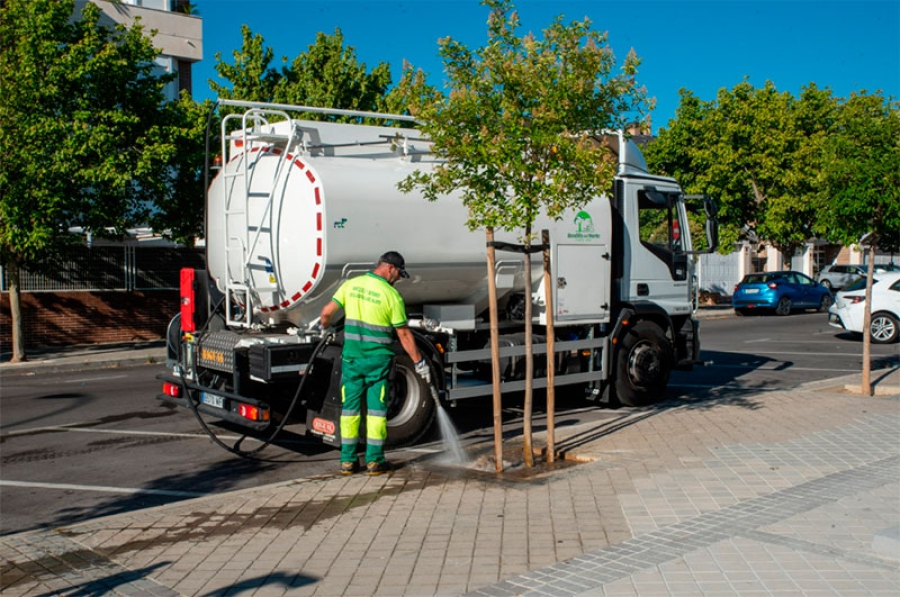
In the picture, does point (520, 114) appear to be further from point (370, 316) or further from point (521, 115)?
point (370, 316)

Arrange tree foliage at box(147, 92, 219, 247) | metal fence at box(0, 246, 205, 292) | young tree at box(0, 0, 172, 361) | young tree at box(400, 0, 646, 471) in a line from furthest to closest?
metal fence at box(0, 246, 205, 292) < tree foliage at box(147, 92, 219, 247) < young tree at box(0, 0, 172, 361) < young tree at box(400, 0, 646, 471)

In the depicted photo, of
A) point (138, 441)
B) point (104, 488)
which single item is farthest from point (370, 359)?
point (138, 441)

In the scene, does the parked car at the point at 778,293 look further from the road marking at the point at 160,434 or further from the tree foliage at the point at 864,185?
the road marking at the point at 160,434

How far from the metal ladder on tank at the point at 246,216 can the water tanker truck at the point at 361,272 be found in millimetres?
19

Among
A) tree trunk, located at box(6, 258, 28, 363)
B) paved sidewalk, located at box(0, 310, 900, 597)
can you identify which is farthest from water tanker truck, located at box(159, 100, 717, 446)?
tree trunk, located at box(6, 258, 28, 363)

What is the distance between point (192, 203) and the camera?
749 inches

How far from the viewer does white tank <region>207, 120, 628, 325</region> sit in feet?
26.3

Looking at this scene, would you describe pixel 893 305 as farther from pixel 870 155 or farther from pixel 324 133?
pixel 324 133

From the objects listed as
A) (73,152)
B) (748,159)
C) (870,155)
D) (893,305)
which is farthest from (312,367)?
(748,159)

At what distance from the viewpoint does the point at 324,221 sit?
7.91 m

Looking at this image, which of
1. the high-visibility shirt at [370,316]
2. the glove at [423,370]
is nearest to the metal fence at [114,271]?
the high-visibility shirt at [370,316]

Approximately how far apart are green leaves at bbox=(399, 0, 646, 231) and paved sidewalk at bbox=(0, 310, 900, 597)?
7.26 feet

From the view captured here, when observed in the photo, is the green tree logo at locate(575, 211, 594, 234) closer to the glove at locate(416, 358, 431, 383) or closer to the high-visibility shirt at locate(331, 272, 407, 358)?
the high-visibility shirt at locate(331, 272, 407, 358)

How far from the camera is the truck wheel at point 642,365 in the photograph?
10.6 meters
